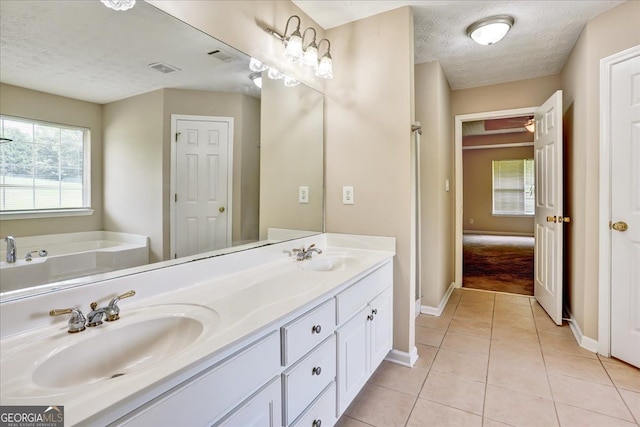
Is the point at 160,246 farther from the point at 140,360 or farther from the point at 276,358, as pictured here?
the point at 276,358

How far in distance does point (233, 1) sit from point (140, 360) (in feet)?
5.27

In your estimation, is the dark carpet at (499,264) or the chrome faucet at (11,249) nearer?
the chrome faucet at (11,249)

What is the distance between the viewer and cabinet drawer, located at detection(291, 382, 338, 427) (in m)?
1.16

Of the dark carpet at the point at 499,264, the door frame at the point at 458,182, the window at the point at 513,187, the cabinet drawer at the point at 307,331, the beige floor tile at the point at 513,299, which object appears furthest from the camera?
the window at the point at 513,187

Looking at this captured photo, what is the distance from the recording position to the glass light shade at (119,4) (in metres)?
1.08

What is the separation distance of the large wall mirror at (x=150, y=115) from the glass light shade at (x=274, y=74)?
1.2 inches

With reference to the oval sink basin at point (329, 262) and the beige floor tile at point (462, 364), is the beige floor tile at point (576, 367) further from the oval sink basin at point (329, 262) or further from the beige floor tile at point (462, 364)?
the oval sink basin at point (329, 262)

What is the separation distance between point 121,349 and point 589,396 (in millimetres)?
2366

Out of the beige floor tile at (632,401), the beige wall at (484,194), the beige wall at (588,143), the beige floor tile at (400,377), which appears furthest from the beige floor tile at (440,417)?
the beige wall at (484,194)

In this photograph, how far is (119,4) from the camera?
1099mm

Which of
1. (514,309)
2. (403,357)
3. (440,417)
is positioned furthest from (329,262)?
(514,309)

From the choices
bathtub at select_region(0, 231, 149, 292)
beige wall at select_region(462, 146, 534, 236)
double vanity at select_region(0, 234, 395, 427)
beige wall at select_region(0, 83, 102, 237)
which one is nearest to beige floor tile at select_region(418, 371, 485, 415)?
double vanity at select_region(0, 234, 395, 427)

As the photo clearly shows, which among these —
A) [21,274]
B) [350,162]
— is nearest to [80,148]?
[21,274]

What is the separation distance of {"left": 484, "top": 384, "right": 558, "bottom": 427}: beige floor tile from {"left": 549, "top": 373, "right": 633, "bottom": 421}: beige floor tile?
140 millimetres
